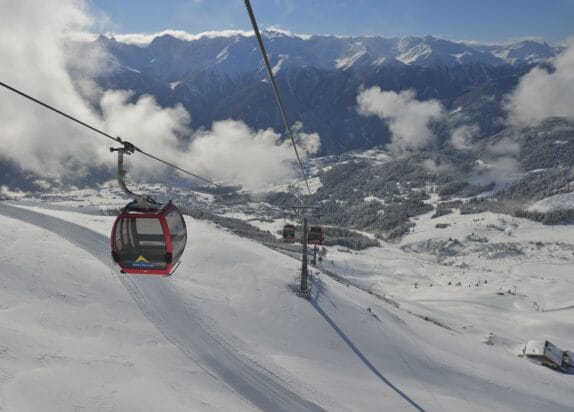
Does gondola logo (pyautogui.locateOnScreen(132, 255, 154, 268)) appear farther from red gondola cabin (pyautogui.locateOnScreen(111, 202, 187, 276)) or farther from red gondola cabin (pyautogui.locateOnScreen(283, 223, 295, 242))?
red gondola cabin (pyautogui.locateOnScreen(283, 223, 295, 242))

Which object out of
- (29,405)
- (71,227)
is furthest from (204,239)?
(29,405)

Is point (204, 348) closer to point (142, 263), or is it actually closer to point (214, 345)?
point (214, 345)

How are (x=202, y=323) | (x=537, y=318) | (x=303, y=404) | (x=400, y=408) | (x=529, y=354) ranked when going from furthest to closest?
(x=537, y=318), (x=529, y=354), (x=202, y=323), (x=400, y=408), (x=303, y=404)

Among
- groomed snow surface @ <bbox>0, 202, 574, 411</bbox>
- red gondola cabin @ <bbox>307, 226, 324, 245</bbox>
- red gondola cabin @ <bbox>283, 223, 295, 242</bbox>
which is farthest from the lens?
red gondola cabin @ <bbox>283, 223, 295, 242</bbox>

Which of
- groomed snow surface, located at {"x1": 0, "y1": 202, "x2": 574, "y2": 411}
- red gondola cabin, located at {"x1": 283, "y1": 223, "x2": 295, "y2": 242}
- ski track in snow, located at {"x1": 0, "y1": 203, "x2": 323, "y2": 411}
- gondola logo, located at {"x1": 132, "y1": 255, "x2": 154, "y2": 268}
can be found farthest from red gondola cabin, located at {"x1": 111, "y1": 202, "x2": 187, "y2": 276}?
red gondola cabin, located at {"x1": 283, "y1": 223, "x2": 295, "y2": 242}

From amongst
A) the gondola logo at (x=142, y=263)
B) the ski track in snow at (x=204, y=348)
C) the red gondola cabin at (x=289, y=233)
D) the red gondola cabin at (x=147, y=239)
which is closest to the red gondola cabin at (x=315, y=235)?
the red gondola cabin at (x=289, y=233)

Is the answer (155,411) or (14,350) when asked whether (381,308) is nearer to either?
(155,411)
